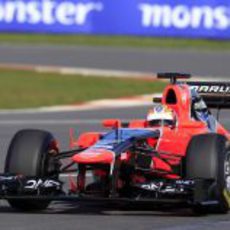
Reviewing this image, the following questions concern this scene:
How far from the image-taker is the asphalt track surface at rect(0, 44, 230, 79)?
101 ft

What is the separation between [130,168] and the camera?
9750 mm

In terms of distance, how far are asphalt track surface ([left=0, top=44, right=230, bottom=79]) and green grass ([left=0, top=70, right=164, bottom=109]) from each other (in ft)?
8.74

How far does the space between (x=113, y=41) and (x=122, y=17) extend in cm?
289

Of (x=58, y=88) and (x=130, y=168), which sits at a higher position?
(x=58, y=88)

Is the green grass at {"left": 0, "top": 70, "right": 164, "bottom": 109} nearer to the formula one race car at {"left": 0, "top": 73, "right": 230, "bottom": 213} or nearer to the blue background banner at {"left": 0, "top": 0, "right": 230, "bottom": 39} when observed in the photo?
the blue background banner at {"left": 0, "top": 0, "right": 230, "bottom": 39}

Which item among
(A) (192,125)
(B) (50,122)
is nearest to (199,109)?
(A) (192,125)

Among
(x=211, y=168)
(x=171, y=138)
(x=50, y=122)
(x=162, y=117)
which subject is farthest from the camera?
(x=50, y=122)

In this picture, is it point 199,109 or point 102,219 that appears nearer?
point 102,219

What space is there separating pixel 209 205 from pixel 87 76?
63.2ft

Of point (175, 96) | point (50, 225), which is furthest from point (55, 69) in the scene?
point (50, 225)

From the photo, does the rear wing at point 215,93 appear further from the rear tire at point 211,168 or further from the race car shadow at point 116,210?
the rear tire at point 211,168

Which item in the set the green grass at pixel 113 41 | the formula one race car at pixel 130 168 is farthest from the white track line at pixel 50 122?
the green grass at pixel 113 41

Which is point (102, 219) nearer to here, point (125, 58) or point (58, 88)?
point (58, 88)

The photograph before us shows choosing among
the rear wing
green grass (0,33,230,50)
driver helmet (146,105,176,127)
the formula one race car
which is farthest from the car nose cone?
green grass (0,33,230,50)
